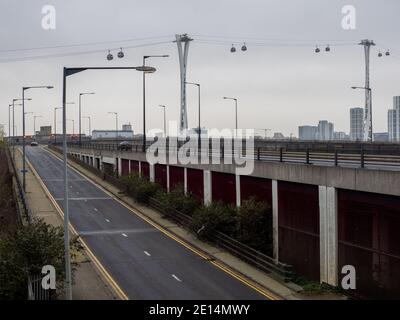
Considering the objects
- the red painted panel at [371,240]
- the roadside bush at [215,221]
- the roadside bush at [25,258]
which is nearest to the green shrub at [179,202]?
the roadside bush at [215,221]

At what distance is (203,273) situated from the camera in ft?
93.3

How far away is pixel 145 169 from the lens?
190ft

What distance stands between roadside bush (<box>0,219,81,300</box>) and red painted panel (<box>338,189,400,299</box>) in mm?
12374

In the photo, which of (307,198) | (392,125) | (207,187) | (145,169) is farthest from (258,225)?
(392,125)

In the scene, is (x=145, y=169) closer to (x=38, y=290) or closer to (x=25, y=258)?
(x=25, y=258)

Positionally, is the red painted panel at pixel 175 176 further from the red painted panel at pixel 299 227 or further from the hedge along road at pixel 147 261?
the red painted panel at pixel 299 227

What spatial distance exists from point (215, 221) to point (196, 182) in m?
8.78

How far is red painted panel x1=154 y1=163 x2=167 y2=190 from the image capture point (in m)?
51.5

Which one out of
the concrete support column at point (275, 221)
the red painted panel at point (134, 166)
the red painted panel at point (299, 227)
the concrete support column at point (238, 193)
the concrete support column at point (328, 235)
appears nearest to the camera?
the concrete support column at point (328, 235)

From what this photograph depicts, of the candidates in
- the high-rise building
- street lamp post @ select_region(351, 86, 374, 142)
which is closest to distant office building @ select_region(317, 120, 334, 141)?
the high-rise building

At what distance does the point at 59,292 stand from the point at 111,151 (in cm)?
5132

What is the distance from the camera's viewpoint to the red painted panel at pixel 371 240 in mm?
22264

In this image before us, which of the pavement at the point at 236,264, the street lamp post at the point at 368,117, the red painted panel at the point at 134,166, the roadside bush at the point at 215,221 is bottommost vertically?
the pavement at the point at 236,264

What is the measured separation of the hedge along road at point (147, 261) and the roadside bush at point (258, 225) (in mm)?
2870
